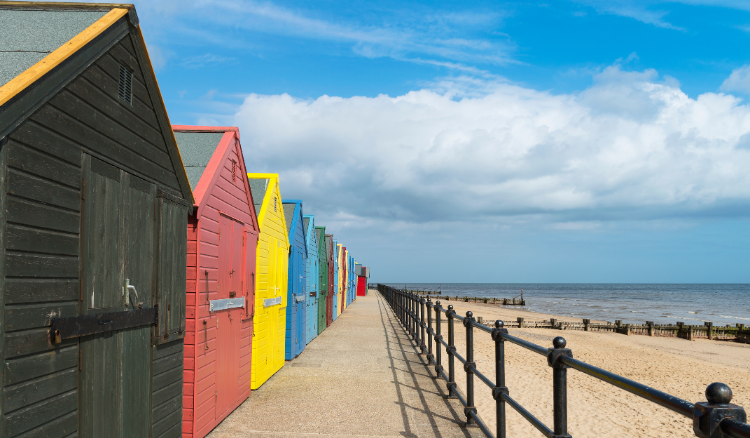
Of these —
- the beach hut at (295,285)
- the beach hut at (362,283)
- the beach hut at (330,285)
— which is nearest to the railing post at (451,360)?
the beach hut at (295,285)

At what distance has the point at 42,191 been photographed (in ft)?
9.13

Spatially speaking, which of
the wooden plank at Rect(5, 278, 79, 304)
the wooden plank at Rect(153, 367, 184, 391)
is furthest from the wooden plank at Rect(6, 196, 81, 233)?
the wooden plank at Rect(153, 367, 184, 391)

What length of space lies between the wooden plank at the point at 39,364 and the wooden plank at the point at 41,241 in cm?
57

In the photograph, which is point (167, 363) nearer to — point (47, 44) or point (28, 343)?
point (28, 343)

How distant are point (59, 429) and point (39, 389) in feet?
1.15

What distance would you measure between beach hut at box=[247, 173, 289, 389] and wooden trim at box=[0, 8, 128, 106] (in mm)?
4784

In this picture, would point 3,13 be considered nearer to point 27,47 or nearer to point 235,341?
point 27,47

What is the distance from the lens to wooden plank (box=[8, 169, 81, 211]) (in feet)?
8.41

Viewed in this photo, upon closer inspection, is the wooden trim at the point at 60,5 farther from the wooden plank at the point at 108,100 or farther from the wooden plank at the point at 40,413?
the wooden plank at the point at 40,413

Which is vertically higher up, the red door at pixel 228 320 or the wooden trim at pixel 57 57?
the wooden trim at pixel 57 57

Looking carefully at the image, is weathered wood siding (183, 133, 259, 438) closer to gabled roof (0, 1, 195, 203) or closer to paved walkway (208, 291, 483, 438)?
paved walkway (208, 291, 483, 438)

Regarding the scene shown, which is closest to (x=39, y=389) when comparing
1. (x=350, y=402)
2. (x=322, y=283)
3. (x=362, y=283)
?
(x=350, y=402)

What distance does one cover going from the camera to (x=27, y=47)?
3.09 metres

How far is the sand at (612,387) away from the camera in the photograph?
921 centimetres
